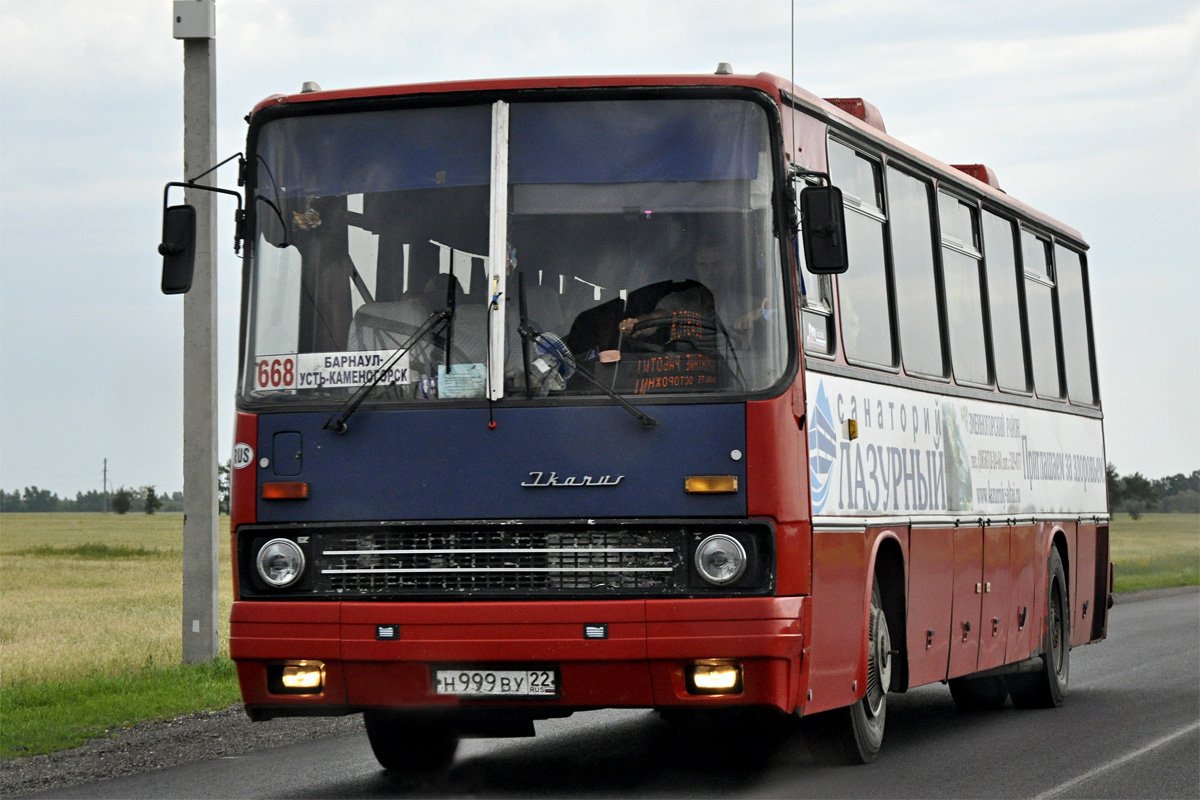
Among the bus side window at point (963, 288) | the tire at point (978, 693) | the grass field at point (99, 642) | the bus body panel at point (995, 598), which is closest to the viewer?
the bus side window at point (963, 288)

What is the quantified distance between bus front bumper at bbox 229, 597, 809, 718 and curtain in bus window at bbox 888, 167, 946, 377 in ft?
9.78

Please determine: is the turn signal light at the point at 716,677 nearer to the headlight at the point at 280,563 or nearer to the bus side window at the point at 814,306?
the bus side window at the point at 814,306

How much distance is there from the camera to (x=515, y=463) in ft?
29.1

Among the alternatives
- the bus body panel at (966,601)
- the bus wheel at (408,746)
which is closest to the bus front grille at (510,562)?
the bus wheel at (408,746)

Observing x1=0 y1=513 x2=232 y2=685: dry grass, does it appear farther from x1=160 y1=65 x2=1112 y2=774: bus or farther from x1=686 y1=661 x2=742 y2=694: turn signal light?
x1=686 y1=661 x2=742 y2=694: turn signal light

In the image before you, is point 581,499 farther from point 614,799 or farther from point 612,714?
point 612,714

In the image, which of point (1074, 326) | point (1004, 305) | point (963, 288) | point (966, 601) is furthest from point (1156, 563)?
point (966, 601)

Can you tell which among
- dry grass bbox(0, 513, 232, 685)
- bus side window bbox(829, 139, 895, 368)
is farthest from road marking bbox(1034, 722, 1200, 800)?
dry grass bbox(0, 513, 232, 685)

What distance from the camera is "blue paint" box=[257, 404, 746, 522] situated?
345 inches

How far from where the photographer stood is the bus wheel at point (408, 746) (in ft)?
33.6

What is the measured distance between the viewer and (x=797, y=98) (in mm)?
9656

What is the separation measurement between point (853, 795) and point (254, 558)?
3.05 metres

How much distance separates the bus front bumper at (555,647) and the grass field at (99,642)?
3.51 metres

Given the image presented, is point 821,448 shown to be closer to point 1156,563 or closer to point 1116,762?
point 1116,762
